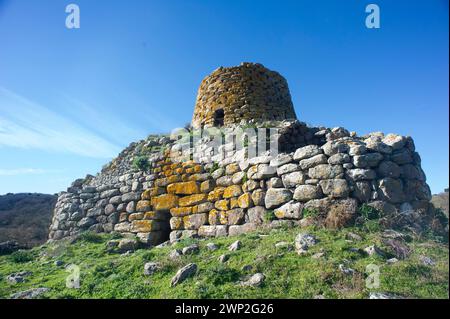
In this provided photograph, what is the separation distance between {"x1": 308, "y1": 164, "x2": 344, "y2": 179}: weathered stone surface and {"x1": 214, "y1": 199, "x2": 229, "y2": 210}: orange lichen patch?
2015mm

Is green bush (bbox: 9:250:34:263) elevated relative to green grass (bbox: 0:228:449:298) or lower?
lower

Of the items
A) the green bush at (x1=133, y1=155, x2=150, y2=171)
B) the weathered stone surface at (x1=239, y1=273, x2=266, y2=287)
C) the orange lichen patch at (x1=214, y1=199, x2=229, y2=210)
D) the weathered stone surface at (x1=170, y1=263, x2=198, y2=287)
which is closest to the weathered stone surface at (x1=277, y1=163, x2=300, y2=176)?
the orange lichen patch at (x1=214, y1=199, x2=229, y2=210)

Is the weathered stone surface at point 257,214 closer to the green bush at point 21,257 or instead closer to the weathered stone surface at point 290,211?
the weathered stone surface at point 290,211

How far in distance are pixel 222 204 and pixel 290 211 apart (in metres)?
1.68

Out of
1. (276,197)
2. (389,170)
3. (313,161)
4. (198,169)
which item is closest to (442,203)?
(389,170)

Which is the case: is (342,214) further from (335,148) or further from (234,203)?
(234,203)

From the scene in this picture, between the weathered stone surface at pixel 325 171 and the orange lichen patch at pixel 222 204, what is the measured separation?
2015 millimetres

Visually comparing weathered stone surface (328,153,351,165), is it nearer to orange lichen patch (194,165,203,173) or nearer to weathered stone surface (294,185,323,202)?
weathered stone surface (294,185,323,202)

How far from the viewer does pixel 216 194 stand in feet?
22.4

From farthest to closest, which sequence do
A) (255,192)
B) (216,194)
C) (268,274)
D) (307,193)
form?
(216,194)
(255,192)
(307,193)
(268,274)

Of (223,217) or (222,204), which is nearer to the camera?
(223,217)

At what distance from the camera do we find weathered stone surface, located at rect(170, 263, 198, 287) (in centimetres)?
394

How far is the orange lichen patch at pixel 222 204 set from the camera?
6.55 metres

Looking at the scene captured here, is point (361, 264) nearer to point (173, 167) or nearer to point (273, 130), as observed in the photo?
point (273, 130)
